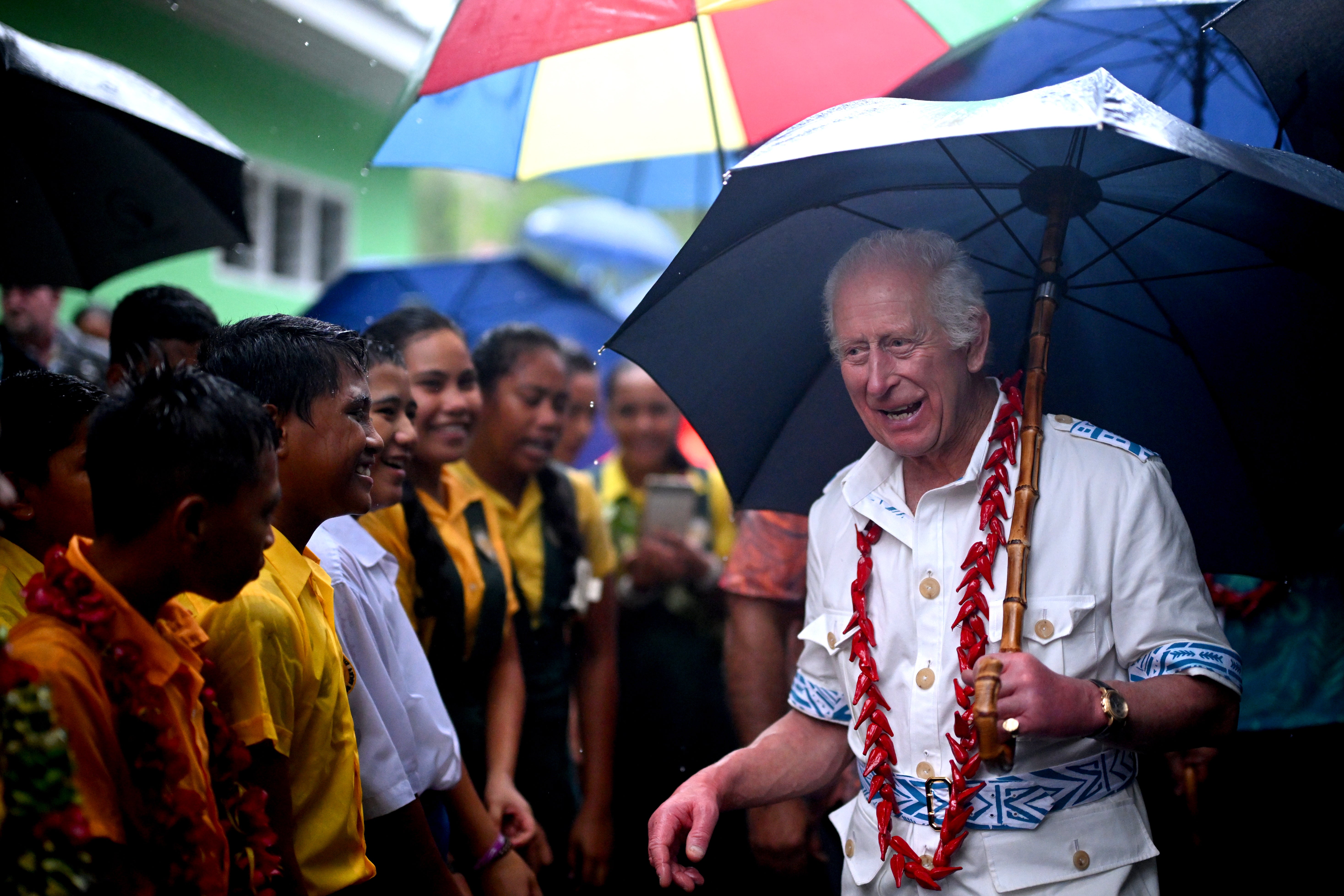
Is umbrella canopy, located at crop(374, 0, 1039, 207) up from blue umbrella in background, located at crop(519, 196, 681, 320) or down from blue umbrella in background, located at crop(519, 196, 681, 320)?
down

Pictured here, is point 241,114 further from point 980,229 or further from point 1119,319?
point 1119,319

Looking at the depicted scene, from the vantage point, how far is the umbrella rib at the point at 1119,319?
259 centimetres

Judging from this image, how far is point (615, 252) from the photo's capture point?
10273 millimetres

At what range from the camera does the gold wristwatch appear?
6.37ft

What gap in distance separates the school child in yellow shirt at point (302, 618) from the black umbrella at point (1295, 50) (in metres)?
2.28

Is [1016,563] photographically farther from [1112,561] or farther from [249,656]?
[249,656]

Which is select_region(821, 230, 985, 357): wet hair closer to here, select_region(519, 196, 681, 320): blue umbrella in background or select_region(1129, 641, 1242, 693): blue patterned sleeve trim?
select_region(1129, 641, 1242, 693): blue patterned sleeve trim

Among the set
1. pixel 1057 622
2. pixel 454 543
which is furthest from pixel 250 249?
pixel 1057 622

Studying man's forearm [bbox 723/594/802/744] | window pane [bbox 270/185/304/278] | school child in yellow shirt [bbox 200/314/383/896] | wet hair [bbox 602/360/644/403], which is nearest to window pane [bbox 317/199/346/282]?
window pane [bbox 270/185/304/278]

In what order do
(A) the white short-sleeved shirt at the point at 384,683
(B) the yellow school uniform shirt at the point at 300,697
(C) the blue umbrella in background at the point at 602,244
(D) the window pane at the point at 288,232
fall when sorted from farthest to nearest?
1. (C) the blue umbrella in background at the point at 602,244
2. (D) the window pane at the point at 288,232
3. (A) the white short-sleeved shirt at the point at 384,683
4. (B) the yellow school uniform shirt at the point at 300,697

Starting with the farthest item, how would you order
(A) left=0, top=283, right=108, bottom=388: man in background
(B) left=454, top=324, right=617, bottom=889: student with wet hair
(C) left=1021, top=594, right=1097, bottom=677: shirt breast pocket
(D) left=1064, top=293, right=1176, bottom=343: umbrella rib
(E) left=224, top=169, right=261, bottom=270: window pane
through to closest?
(E) left=224, top=169, right=261, bottom=270: window pane → (A) left=0, top=283, right=108, bottom=388: man in background → (B) left=454, top=324, right=617, bottom=889: student with wet hair → (D) left=1064, top=293, right=1176, bottom=343: umbrella rib → (C) left=1021, top=594, right=1097, bottom=677: shirt breast pocket

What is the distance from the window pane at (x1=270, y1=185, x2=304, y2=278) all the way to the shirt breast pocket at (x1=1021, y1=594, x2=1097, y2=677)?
849 cm

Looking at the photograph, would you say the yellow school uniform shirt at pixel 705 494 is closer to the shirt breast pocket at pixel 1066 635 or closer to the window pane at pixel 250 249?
the shirt breast pocket at pixel 1066 635

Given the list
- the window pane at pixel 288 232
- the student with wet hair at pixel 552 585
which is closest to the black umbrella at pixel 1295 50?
the student with wet hair at pixel 552 585
